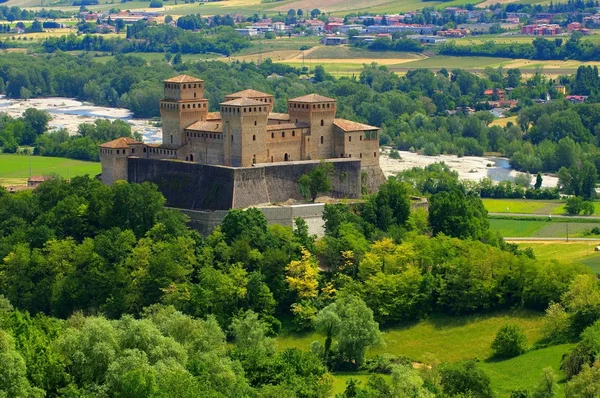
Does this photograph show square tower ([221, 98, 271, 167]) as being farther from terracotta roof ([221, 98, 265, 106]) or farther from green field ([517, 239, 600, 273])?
green field ([517, 239, 600, 273])

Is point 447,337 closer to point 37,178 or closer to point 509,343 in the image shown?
point 509,343

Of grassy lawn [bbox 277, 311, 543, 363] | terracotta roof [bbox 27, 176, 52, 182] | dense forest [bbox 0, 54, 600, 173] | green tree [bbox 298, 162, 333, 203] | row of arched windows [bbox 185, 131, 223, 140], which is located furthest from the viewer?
dense forest [bbox 0, 54, 600, 173]

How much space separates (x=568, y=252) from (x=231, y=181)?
65.4 ft

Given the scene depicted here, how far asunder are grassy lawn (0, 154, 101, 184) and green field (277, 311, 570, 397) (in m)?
42.7

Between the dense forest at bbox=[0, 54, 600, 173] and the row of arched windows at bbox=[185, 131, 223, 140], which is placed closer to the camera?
the row of arched windows at bbox=[185, 131, 223, 140]

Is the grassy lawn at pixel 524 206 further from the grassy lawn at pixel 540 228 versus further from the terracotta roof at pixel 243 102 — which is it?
the terracotta roof at pixel 243 102

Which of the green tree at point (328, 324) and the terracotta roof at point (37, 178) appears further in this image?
the terracotta roof at point (37, 178)

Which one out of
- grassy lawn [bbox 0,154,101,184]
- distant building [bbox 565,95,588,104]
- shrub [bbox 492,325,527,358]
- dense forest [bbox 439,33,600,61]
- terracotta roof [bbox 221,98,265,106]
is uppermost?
terracotta roof [bbox 221,98,265,106]

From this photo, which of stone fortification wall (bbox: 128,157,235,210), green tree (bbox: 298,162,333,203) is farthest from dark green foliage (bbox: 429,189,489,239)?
stone fortification wall (bbox: 128,157,235,210)

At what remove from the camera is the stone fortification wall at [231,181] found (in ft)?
251

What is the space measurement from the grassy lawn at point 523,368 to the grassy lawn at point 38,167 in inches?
1908

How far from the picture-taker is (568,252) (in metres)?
85.9

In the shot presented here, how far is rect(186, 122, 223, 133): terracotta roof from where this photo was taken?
78.8 m

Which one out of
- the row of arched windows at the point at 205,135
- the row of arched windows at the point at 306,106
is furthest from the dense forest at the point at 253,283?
the row of arched windows at the point at 306,106
